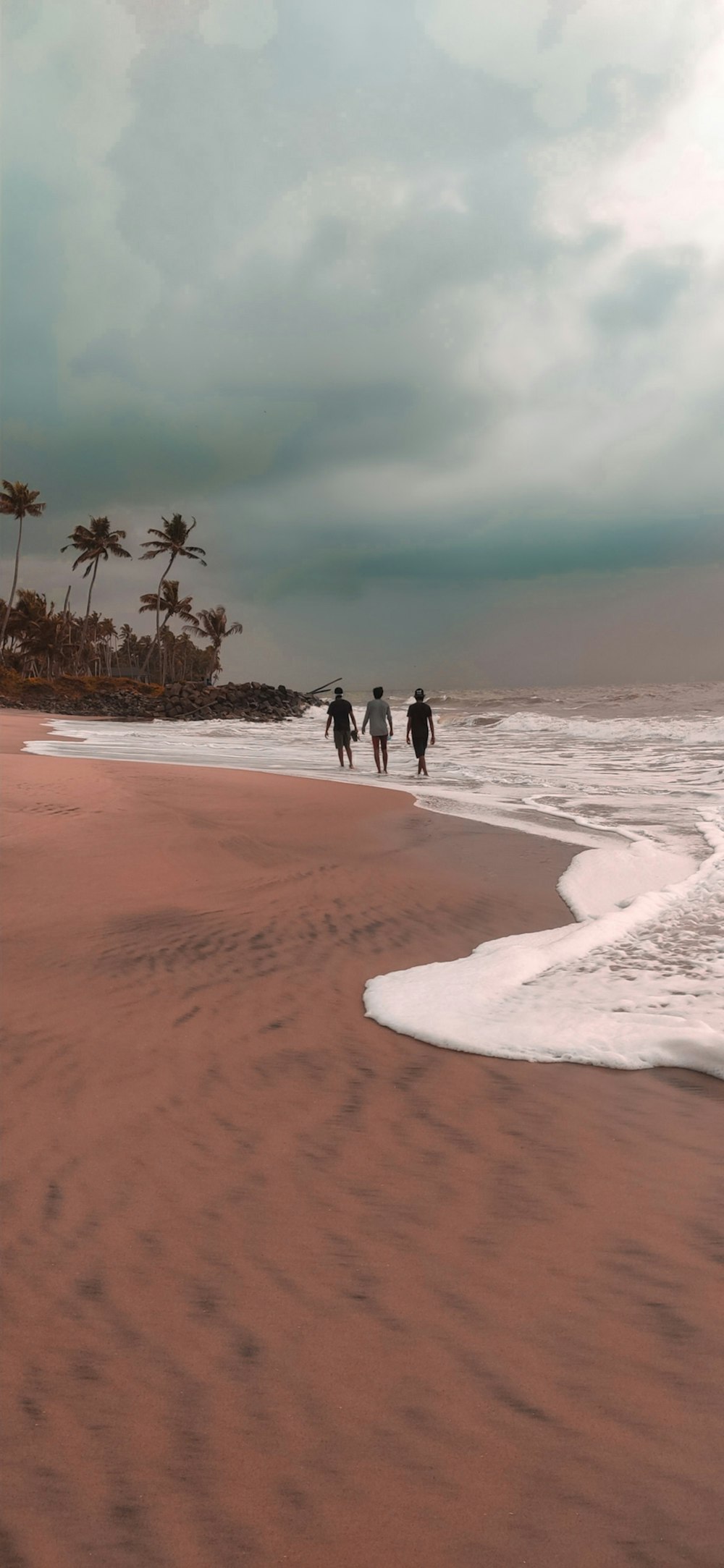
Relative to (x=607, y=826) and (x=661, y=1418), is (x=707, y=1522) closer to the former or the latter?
(x=661, y=1418)

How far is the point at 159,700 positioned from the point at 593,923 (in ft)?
164

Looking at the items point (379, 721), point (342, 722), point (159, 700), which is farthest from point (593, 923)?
point (159, 700)

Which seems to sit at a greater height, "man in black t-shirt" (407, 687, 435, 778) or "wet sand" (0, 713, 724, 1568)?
"man in black t-shirt" (407, 687, 435, 778)

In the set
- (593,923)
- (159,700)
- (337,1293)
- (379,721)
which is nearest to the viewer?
(337,1293)

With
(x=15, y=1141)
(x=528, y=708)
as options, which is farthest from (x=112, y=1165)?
(x=528, y=708)

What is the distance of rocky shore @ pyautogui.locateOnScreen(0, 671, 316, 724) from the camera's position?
49281 millimetres

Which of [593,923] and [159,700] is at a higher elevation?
[159,700]

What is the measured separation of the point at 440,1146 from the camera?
8.41ft

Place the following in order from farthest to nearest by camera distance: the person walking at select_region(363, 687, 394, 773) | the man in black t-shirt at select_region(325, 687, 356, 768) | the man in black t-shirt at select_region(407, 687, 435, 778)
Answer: the man in black t-shirt at select_region(325, 687, 356, 768) → the person walking at select_region(363, 687, 394, 773) → the man in black t-shirt at select_region(407, 687, 435, 778)

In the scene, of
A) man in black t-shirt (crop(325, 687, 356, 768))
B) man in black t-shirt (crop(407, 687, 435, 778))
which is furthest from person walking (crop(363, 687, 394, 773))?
man in black t-shirt (crop(325, 687, 356, 768))

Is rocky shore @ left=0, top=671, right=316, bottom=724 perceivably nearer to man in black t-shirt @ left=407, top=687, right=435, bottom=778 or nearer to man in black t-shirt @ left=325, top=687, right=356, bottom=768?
man in black t-shirt @ left=325, top=687, right=356, bottom=768

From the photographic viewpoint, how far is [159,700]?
52.8 m

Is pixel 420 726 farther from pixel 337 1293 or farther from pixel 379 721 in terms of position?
pixel 337 1293

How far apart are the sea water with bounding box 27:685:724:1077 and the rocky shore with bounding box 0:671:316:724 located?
93.2 ft
